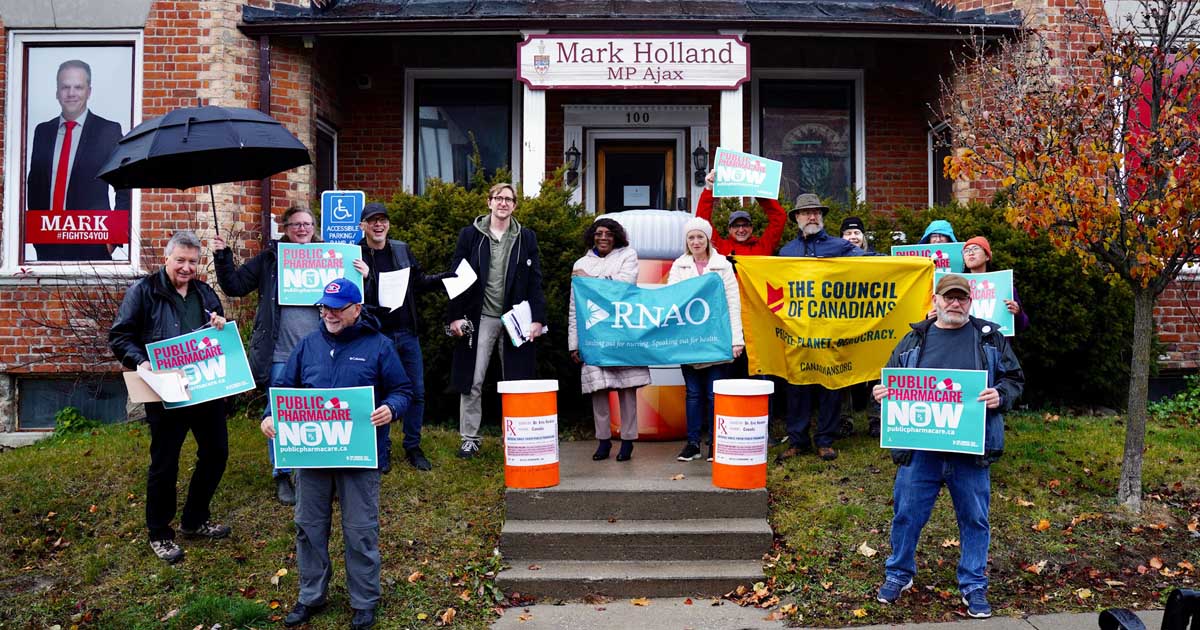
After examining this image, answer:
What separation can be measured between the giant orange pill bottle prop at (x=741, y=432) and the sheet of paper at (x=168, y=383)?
328 centimetres

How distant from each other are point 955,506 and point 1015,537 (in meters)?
1.11

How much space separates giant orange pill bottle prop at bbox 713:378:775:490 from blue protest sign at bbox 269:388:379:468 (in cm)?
231

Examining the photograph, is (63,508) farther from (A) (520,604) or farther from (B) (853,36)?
(B) (853,36)

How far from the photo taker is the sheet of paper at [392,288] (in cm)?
629

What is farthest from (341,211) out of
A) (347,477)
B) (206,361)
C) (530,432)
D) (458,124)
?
(458,124)

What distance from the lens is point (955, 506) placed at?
195 inches

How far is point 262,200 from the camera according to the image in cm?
969

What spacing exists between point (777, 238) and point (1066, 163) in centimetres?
223

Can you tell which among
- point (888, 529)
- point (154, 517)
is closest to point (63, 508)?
point (154, 517)

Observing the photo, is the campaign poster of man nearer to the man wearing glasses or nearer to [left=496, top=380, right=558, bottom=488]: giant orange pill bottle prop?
the man wearing glasses

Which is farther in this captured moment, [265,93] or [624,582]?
[265,93]

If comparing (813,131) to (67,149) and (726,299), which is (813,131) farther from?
(67,149)

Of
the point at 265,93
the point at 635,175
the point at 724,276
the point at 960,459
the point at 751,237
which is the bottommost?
the point at 960,459

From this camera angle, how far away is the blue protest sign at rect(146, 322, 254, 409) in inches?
208
